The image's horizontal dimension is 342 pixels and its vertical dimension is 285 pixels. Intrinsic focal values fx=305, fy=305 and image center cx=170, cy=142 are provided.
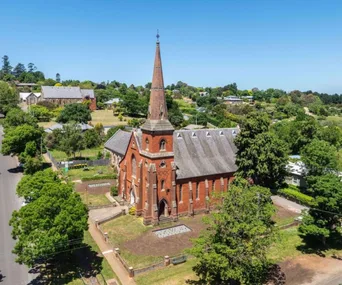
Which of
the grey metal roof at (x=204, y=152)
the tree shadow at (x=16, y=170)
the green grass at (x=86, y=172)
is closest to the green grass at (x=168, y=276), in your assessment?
the grey metal roof at (x=204, y=152)

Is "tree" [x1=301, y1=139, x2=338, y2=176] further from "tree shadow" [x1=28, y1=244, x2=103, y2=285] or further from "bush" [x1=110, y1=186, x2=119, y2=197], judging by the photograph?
"bush" [x1=110, y1=186, x2=119, y2=197]

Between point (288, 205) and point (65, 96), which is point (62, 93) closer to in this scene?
point (65, 96)

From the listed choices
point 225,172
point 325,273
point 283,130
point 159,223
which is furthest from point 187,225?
point 283,130

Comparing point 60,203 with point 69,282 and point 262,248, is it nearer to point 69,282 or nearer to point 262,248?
point 69,282

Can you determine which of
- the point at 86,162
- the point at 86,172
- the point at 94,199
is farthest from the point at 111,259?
the point at 86,162

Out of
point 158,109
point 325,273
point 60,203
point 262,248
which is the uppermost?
point 158,109

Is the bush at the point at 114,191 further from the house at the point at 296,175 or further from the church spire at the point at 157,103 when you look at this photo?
the house at the point at 296,175
